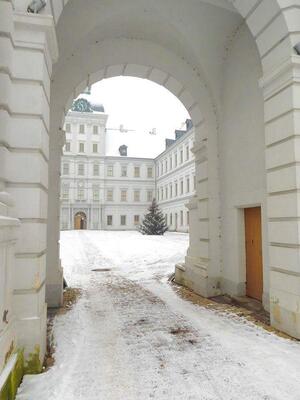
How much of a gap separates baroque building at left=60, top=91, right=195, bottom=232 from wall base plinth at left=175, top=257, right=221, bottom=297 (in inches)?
1637

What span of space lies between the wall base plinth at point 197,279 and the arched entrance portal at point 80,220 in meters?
46.5

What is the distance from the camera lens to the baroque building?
2121 inches

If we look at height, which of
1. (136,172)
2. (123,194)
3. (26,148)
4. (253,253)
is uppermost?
(136,172)

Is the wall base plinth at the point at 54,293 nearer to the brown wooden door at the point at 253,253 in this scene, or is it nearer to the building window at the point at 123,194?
the brown wooden door at the point at 253,253

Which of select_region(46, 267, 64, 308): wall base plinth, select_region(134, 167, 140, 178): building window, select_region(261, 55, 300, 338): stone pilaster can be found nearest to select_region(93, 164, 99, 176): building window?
select_region(134, 167, 140, 178): building window

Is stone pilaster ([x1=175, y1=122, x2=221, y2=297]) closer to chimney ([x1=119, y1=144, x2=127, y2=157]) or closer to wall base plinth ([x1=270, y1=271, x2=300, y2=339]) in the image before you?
wall base plinth ([x1=270, y1=271, x2=300, y2=339])

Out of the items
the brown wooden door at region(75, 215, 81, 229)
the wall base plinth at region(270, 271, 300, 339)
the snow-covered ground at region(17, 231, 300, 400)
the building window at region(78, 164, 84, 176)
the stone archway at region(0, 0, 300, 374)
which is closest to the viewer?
the snow-covered ground at region(17, 231, 300, 400)

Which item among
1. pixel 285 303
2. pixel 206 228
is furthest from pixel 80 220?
pixel 285 303

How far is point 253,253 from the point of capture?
7.54 m

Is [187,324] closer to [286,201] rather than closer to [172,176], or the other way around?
[286,201]

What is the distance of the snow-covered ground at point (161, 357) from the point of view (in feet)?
11.7

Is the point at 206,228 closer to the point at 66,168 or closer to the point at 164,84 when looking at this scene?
the point at 164,84

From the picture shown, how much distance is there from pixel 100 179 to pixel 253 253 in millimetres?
49411

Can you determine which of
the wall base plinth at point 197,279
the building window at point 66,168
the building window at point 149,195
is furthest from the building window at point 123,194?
the wall base plinth at point 197,279
